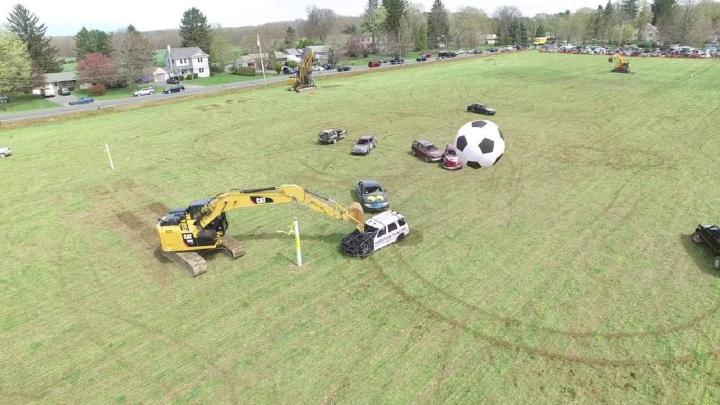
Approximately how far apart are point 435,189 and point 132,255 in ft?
62.4

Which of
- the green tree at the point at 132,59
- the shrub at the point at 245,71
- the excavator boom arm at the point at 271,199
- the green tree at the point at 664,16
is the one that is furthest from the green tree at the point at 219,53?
the green tree at the point at 664,16

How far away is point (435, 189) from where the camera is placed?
92.5 ft

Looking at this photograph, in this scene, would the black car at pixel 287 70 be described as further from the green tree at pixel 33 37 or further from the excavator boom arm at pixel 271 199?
the excavator boom arm at pixel 271 199

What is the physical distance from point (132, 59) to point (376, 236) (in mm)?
92822

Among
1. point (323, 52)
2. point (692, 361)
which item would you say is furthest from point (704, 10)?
point (692, 361)

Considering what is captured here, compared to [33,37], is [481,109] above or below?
below

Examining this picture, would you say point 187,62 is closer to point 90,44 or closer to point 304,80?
point 90,44

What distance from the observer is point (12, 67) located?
7581cm

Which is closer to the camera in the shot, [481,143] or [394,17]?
[481,143]

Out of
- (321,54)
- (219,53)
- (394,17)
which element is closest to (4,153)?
(219,53)

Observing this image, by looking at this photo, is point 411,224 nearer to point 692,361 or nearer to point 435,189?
point 435,189

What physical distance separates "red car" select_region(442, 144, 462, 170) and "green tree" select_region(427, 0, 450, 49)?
5770 inches

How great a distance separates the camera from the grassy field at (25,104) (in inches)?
2867

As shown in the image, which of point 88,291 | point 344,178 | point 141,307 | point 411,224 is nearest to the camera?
point 141,307
